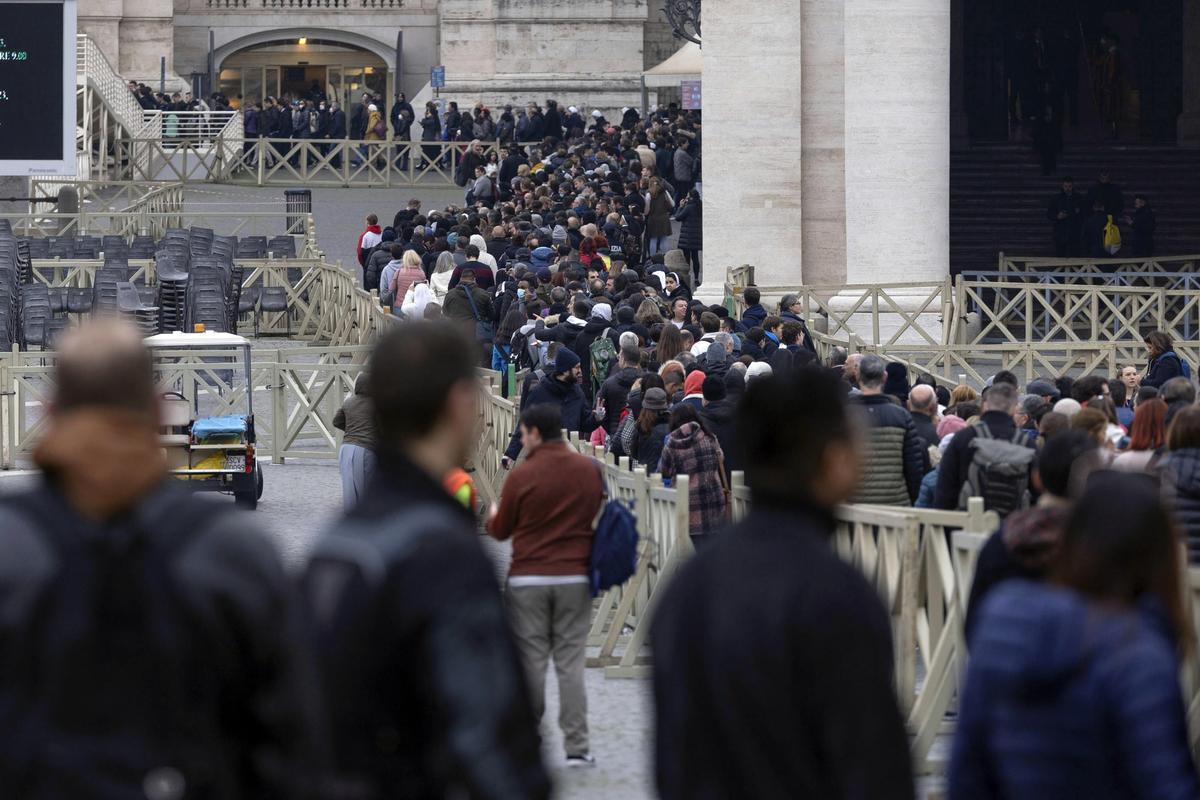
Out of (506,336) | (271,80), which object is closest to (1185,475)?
(506,336)

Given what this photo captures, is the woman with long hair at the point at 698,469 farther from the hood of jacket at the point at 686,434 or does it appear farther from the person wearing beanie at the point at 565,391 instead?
the person wearing beanie at the point at 565,391

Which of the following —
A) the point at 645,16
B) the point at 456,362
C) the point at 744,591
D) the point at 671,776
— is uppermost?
the point at 645,16

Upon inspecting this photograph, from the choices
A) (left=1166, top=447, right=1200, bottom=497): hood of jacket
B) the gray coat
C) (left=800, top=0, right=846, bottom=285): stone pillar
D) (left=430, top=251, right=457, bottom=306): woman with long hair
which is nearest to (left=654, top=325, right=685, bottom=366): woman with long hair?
the gray coat

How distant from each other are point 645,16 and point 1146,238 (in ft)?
92.5

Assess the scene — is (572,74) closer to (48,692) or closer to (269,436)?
(269,436)

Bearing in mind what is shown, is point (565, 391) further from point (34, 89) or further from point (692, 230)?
point (34, 89)

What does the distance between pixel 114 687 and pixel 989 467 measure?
5769 mm

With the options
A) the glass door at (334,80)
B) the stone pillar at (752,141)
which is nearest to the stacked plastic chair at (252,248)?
the stone pillar at (752,141)

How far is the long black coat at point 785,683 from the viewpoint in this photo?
141 inches

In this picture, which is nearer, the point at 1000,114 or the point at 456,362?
the point at 456,362

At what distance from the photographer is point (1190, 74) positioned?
3359cm

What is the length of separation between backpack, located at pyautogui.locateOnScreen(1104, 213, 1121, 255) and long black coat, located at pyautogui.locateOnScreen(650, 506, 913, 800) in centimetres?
2421

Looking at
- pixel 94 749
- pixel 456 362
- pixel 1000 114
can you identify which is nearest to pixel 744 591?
pixel 456 362

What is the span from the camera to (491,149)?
42719mm
